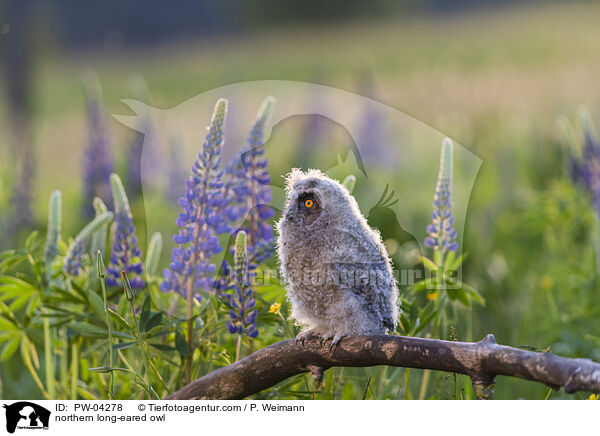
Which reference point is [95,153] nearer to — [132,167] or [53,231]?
[132,167]

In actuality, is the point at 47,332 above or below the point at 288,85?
below

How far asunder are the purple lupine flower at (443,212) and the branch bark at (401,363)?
1.18 feet

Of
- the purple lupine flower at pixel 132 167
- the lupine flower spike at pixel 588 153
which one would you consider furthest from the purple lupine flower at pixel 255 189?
the lupine flower spike at pixel 588 153

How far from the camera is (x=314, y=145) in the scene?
2.36 m

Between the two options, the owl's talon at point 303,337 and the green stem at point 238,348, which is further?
the green stem at point 238,348

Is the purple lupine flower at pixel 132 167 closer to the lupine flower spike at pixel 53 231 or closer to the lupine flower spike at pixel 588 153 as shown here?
the lupine flower spike at pixel 53 231

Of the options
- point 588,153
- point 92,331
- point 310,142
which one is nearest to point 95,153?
point 310,142
